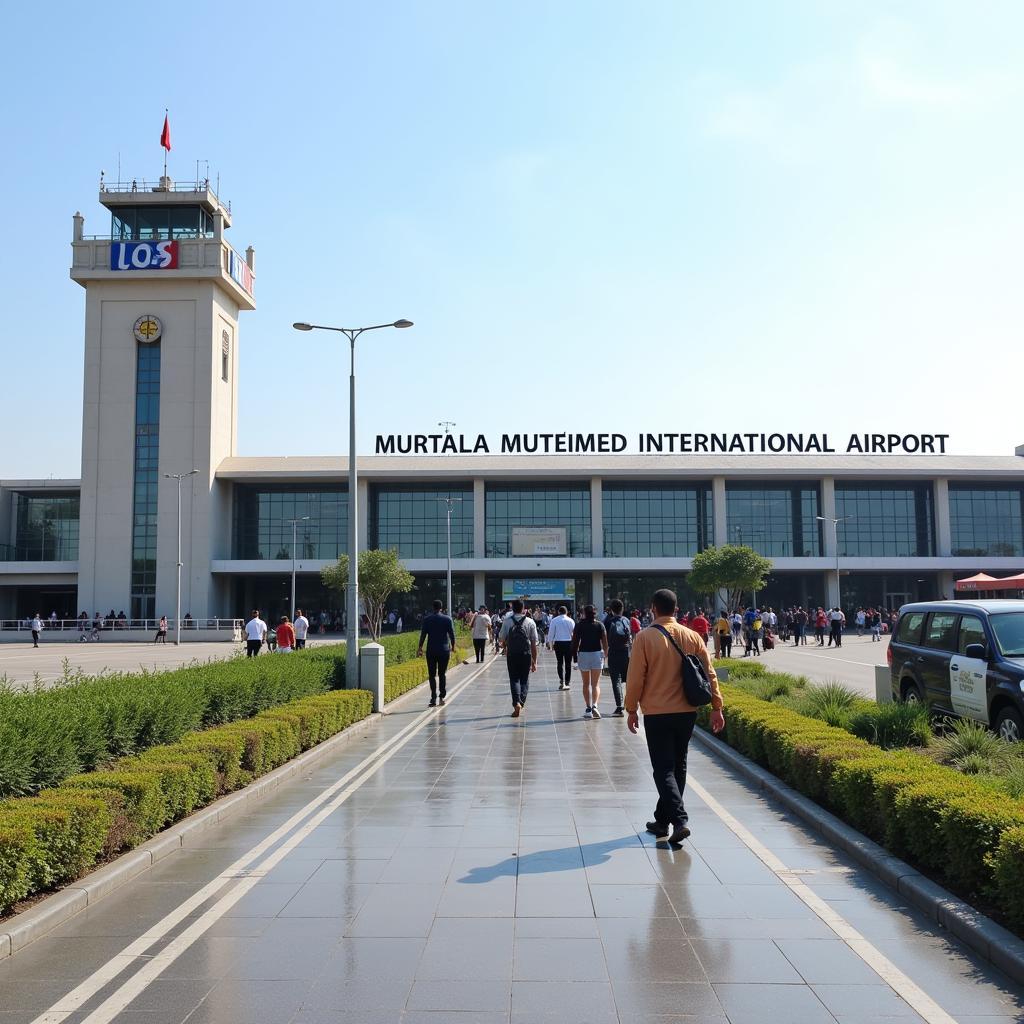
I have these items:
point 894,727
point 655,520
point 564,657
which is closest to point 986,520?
point 655,520

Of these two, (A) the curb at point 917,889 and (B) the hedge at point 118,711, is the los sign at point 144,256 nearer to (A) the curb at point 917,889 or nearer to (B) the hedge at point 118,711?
(B) the hedge at point 118,711

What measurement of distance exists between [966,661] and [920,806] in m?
6.28

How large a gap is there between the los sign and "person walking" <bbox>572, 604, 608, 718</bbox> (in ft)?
185

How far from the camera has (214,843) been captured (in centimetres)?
811

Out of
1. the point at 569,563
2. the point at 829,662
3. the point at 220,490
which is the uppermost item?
the point at 220,490

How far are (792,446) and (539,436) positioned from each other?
1781 cm

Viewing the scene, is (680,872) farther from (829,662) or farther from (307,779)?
(829,662)

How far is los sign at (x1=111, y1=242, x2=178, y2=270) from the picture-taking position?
215 ft

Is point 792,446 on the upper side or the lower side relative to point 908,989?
upper

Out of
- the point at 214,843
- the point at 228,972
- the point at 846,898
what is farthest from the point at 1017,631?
the point at 228,972

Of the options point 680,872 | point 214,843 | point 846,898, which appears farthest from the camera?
point 214,843

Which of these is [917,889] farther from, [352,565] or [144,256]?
[144,256]

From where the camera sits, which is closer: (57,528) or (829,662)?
(829,662)

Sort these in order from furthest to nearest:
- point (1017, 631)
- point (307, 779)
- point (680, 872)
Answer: point (1017, 631) → point (307, 779) → point (680, 872)
